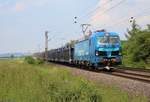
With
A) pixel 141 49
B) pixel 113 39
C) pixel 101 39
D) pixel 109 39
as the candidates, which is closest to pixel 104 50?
pixel 101 39

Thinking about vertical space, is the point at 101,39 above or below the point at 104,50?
above

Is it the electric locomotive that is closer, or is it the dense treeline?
the electric locomotive

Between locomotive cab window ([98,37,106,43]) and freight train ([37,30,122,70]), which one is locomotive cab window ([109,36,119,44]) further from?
locomotive cab window ([98,37,106,43])

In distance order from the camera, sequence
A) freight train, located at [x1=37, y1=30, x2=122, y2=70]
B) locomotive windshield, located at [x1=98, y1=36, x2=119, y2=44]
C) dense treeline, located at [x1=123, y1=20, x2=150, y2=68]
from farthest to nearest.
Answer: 1. dense treeline, located at [x1=123, y1=20, x2=150, y2=68]
2. locomotive windshield, located at [x1=98, y1=36, x2=119, y2=44]
3. freight train, located at [x1=37, y1=30, x2=122, y2=70]

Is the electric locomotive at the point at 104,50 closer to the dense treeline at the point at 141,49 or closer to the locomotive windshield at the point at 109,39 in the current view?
the locomotive windshield at the point at 109,39

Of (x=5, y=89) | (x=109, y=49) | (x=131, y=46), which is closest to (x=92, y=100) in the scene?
(x=5, y=89)

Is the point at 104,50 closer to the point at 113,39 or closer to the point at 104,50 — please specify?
the point at 104,50

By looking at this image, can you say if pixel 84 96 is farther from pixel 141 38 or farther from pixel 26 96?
pixel 141 38

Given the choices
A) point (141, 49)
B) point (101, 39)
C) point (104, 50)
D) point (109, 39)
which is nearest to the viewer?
point (104, 50)

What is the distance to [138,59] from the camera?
160 feet

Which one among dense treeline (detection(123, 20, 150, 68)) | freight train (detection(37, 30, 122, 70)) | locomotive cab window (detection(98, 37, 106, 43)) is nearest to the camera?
freight train (detection(37, 30, 122, 70))

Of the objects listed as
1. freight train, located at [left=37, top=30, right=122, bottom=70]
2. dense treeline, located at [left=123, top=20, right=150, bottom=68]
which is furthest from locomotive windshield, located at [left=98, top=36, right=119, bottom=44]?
dense treeline, located at [left=123, top=20, right=150, bottom=68]

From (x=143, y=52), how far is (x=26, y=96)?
121 feet

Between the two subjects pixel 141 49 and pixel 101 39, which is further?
pixel 141 49
